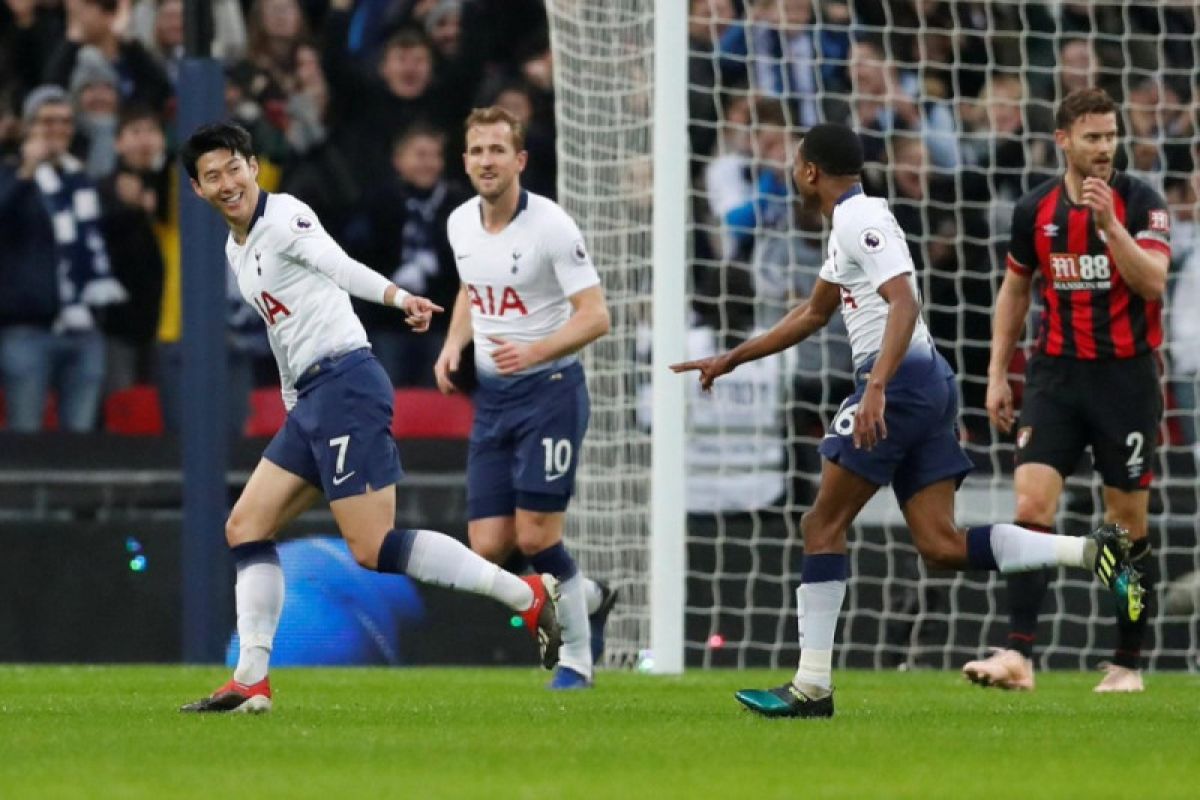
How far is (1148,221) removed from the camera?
9.52 meters

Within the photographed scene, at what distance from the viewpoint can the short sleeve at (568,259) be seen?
30.7ft

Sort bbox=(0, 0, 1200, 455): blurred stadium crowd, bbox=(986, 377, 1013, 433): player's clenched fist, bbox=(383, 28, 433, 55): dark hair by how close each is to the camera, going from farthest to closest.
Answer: bbox=(383, 28, 433, 55): dark hair
bbox=(0, 0, 1200, 455): blurred stadium crowd
bbox=(986, 377, 1013, 433): player's clenched fist

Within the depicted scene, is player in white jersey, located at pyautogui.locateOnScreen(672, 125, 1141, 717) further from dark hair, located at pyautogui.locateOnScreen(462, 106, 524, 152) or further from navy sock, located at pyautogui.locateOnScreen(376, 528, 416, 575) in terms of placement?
dark hair, located at pyautogui.locateOnScreen(462, 106, 524, 152)

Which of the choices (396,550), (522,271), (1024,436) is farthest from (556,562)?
(1024,436)

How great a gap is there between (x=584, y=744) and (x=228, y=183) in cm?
232

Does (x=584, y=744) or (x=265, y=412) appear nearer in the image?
(x=584, y=744)

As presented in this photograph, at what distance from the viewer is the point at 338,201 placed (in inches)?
570

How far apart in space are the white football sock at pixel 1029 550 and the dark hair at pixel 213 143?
2.84 m

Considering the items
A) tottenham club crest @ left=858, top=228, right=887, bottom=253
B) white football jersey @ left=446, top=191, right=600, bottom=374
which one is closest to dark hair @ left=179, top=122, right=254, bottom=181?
white football jersey @ left=446, top=191, right=600, bottom=374

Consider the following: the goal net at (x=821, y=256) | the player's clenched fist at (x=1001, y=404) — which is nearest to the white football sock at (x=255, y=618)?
the player's clenched fist at (x=1001, y=404)

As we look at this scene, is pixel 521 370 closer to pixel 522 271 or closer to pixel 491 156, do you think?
pixel 522 271

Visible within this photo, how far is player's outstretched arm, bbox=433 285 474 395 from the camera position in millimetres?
9516

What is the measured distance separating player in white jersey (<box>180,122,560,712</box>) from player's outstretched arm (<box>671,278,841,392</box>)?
3.36ft

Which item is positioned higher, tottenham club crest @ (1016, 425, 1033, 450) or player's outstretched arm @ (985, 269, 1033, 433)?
player's outstretched arm @ (985, 269, 1033, 433)
